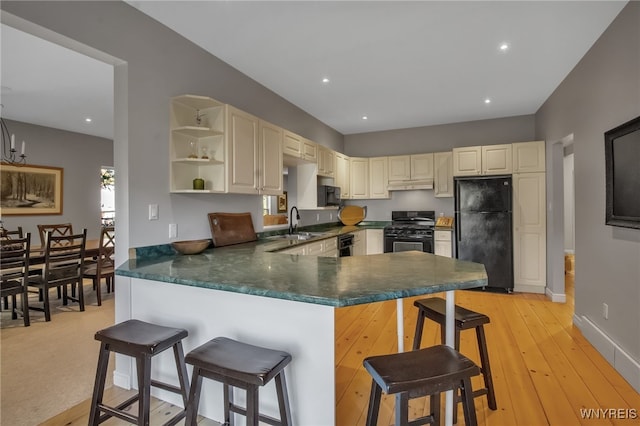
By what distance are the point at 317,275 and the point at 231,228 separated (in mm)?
1676

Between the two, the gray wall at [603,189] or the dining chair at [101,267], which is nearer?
the gray wall at [603,189]

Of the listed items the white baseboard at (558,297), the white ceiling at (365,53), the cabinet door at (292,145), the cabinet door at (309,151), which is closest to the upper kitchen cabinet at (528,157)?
the white ceiling at (365,53)

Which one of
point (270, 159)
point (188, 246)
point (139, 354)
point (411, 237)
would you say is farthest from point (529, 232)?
point (139, 354)

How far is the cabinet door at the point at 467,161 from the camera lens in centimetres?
475

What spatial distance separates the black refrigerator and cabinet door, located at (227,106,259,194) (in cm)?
322

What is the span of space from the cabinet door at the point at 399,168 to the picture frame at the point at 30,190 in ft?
19.4

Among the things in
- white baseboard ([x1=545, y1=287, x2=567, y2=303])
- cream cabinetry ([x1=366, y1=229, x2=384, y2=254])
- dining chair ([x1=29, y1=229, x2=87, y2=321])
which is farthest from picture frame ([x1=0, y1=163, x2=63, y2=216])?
white baseboard ([x1=545, y1=287, x2=567, y2=303])

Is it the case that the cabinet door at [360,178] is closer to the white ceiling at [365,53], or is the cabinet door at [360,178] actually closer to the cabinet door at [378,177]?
the cabinet door at [378,177]

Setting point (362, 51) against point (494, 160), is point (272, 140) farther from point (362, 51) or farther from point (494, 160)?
point (494, 160)

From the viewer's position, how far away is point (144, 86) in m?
2.33

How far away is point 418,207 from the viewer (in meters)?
5.73

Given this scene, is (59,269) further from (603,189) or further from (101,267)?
(603,189)

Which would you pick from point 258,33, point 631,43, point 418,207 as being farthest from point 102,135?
point 631,43

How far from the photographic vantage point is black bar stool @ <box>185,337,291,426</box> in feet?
4.26
